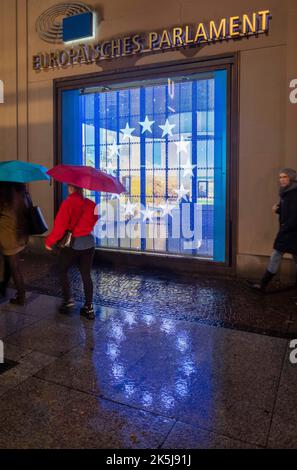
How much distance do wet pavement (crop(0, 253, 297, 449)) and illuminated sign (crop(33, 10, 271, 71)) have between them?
15.1ft

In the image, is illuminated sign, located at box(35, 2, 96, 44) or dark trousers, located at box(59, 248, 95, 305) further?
illuminated sign, located at box(35, 2, 96, 44)

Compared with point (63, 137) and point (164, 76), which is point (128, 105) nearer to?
point (164, 76)

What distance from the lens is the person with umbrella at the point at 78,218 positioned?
469 cm

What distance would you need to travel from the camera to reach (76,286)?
21.9 ft

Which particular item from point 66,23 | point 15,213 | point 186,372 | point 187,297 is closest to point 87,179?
point 15,213

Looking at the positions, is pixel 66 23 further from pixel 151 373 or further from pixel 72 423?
pixel 72 423

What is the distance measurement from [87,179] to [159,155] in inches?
140

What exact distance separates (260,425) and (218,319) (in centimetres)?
223

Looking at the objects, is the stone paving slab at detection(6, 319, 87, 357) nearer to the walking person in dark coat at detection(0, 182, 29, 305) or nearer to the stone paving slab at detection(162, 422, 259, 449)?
the walking person in dark coat at detection(0, 182, 29, 305)

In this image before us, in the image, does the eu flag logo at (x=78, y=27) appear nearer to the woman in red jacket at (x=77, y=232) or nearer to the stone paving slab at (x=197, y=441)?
the woman in red jacket at (x=77, y=232)

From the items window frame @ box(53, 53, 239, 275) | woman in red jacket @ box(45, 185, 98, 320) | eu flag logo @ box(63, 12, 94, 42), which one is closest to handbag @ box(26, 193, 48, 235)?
woman in red jacket @ box(45, 185, 98, 320)

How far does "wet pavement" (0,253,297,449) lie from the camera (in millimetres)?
2838

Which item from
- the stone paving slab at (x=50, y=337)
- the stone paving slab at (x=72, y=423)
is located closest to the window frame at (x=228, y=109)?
the stone paving slab at (x=50, y=337)

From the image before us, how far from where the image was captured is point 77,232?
4.97 metres
